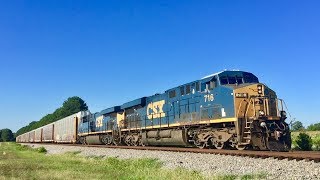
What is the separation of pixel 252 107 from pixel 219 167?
16.4 feet

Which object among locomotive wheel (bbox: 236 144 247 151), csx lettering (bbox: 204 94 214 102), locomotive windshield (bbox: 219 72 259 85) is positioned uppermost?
locomotive windshield (bbox: 219 72 259 85)

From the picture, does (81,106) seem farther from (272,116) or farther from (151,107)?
(272,116)

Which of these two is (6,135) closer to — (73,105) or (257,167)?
(73,105)

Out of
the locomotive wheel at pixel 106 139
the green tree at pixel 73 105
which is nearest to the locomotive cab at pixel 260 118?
the locomotive wheel at pixel 106 139

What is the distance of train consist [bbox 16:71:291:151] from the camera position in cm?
1386

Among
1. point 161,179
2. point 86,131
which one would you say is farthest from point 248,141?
point 86,131

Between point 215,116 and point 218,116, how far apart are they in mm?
247

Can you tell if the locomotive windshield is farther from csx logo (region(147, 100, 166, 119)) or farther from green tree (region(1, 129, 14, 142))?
green tree (region(1, 129, 14, 142))

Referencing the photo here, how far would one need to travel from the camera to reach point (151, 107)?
22.2 metres

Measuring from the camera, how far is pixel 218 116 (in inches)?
603

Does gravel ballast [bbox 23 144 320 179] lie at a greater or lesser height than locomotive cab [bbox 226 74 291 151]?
lesser

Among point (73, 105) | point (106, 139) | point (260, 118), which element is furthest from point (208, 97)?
point (73, 105)

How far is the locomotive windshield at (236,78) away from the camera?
616 inches

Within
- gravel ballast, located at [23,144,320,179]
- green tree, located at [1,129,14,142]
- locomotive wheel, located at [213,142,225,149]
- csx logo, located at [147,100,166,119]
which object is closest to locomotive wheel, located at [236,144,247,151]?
locomotive wheel, located at [213,142,225,149]
